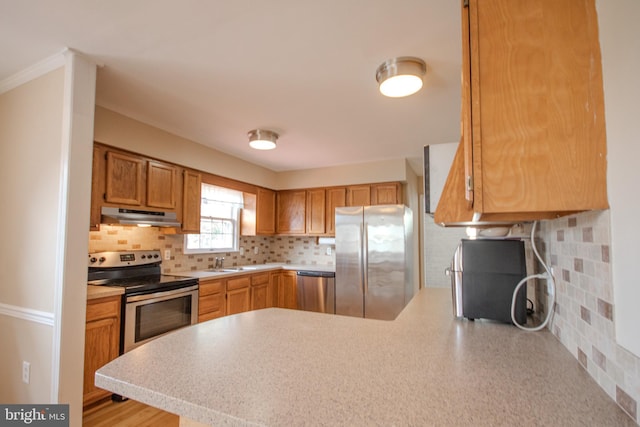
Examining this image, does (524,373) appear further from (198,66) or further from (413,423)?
(198,66)

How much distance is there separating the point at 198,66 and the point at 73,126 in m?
0.83

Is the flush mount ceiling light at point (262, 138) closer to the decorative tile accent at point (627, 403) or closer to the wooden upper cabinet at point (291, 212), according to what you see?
the wooden upper cabinet at point (291, 212)

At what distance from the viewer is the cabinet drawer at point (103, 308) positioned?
2171 mm

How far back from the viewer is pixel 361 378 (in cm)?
83

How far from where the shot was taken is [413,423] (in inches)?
25.3

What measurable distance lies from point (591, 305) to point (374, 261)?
9.99 feet

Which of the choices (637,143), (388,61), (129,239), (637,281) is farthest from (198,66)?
(637,281)

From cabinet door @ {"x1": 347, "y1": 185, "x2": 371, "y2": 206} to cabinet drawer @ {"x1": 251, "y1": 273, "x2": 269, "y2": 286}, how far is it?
5.08ft

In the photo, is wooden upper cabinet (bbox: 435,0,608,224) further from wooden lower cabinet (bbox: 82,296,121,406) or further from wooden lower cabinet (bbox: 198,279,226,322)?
wooden lower cabinet (bbox: 198,279,226,322)

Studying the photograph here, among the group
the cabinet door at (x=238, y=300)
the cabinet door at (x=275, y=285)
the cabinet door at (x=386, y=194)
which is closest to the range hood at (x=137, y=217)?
the cabinet door at (x=238, y=300)

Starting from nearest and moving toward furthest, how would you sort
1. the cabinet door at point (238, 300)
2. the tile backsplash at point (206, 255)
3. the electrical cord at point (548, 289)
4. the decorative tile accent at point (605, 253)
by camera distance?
the decorative tile accent at point (605, 253), the electrical cord at point (548, 289), the tile backsplash at point (206, 255), the cabinet door at point (238, 300)

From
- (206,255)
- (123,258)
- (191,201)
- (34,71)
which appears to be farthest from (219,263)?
(34,71)

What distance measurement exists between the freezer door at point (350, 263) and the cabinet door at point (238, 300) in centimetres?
117

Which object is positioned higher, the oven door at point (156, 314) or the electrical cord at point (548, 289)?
the electrical cord at point (548, 289)
